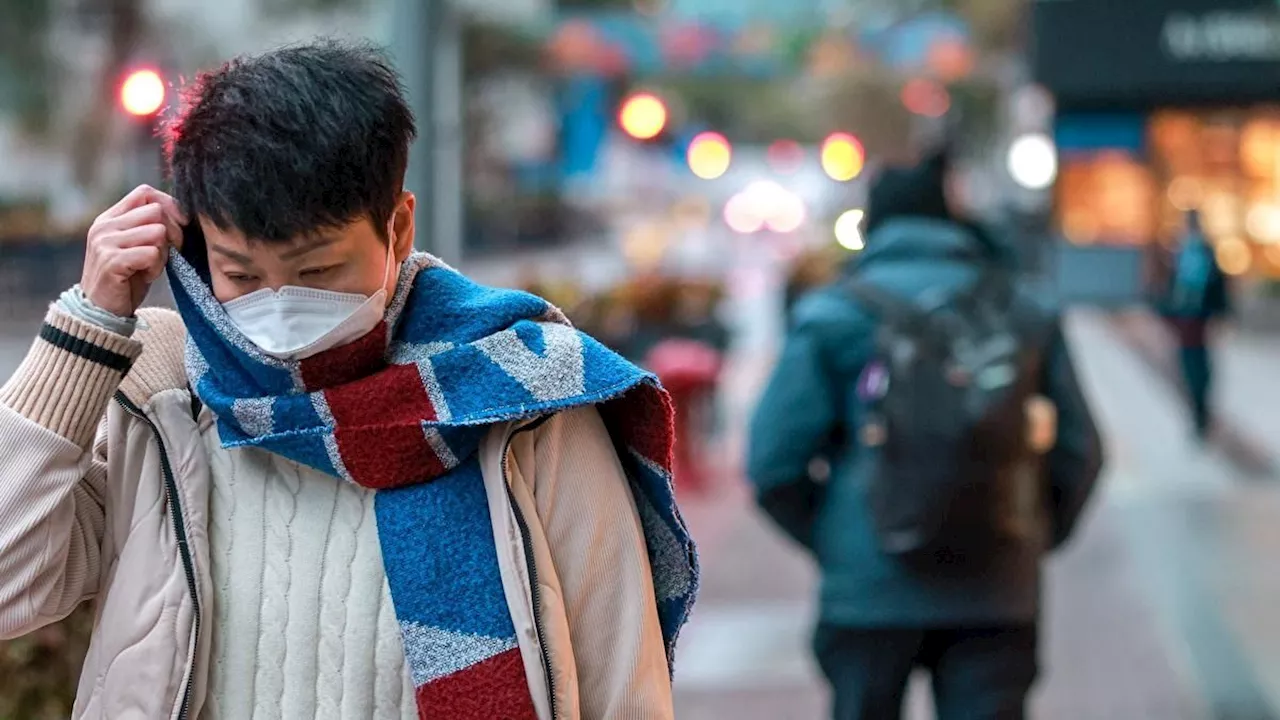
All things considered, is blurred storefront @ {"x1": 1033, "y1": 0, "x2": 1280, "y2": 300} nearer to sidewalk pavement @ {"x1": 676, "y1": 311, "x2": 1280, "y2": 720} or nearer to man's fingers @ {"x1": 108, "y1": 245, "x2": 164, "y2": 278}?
sidewalk pavement @ {"x1": 676, "y1": 311, "x2": 1280, "y2": 720}

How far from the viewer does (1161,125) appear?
3075 centimetres

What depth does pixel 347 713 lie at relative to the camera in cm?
196

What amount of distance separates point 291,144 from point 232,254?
0.15m

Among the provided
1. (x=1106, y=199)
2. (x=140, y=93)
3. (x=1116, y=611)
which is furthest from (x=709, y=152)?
(x=1106, y=199)

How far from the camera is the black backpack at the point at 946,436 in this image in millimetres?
3738

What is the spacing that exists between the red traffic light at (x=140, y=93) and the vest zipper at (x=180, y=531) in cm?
615

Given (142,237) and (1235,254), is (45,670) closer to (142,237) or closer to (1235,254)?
(142,237)

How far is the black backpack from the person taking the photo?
3.74 meters

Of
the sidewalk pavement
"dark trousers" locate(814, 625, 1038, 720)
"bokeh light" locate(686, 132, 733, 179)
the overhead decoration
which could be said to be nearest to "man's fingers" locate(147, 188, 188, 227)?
"dark trousers" locate(814, 625, 1038, 720)

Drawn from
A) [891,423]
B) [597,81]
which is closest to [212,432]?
[891,423]

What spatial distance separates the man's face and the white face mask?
0.01 metres

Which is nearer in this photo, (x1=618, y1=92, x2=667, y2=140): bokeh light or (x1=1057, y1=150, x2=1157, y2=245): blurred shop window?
(x1=618, y1=92, x2=667, y2=140): bokeh light

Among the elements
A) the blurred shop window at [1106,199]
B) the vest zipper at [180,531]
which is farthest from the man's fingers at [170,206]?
the blurred shop window at [1106,199]

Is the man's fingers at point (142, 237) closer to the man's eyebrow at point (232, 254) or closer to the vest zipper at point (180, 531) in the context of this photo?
the man's eyebrow at point (232, 254)
